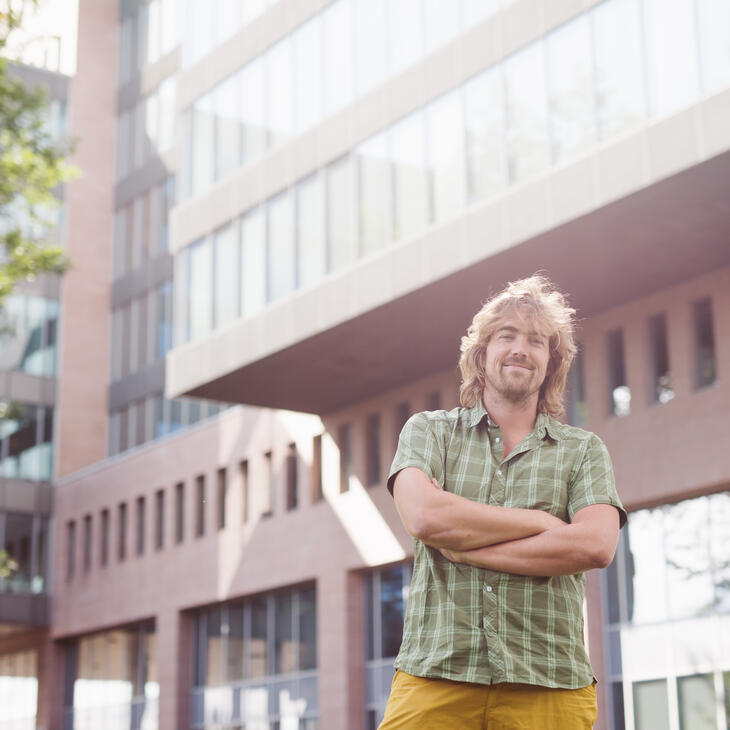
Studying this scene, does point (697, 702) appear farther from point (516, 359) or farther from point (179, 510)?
point (179, 510)

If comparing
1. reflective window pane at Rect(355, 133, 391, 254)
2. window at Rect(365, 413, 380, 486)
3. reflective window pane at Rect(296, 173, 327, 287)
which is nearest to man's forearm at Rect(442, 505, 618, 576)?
reflective window pane at Rect(355, 133, 391, 254)

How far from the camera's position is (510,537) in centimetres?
342

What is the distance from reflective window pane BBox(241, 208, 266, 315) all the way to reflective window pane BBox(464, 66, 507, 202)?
19.6 feet

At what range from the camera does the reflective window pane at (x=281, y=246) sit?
2423 centimetres

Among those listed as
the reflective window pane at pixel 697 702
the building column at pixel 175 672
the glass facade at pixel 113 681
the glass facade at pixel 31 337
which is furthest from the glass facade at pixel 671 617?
the glass facade at pixel 31 337

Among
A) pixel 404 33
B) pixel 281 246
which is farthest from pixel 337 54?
pixel 281 246

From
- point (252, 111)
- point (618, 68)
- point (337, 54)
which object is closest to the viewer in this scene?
point (618, 68)

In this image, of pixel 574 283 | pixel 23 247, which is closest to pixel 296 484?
pixel 23 247

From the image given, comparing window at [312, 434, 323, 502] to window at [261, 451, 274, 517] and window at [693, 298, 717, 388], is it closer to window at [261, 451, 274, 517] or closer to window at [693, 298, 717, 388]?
window at [261, 451, 274, 517]

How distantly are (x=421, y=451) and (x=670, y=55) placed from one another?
48.2 ft

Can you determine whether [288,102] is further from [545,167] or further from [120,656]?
[120,656]

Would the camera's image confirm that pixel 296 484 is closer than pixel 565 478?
No

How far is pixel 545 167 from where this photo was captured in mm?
18781

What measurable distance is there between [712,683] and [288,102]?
12.4 metres
